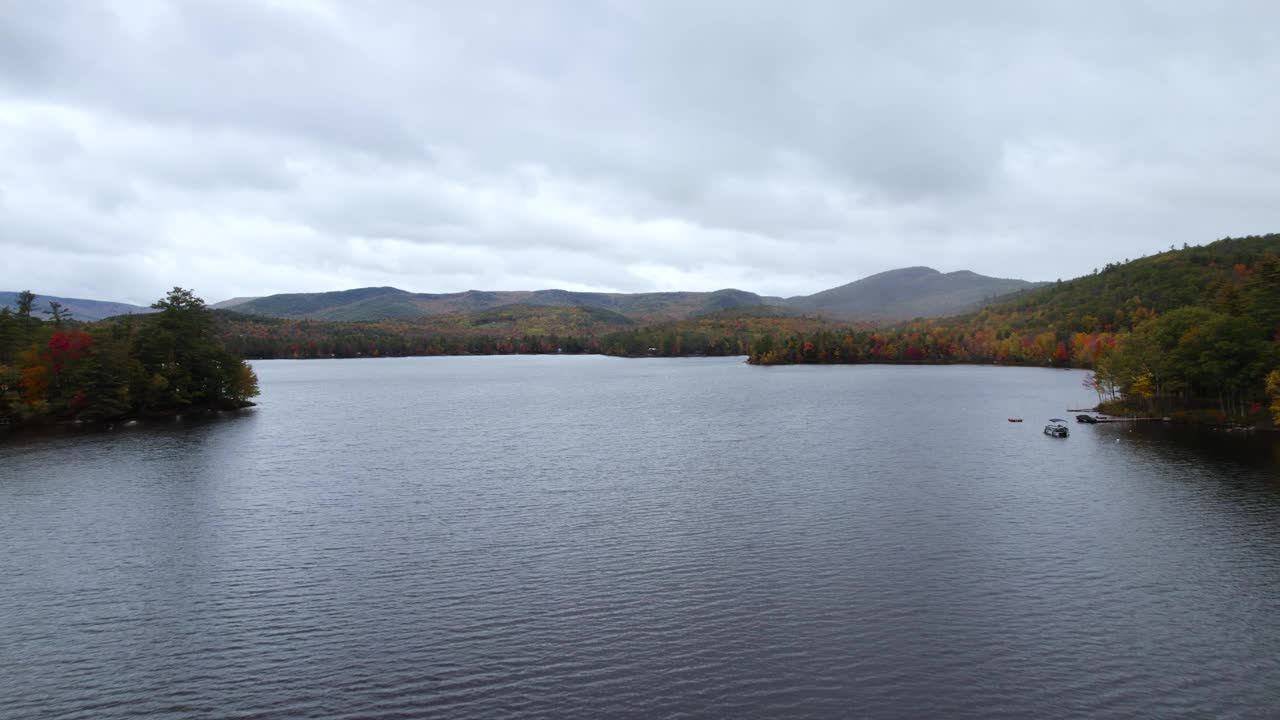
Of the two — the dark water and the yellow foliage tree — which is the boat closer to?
the dark water

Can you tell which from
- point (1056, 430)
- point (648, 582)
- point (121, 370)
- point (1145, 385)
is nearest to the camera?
point (648, 582)

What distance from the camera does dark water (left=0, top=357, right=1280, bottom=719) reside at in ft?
88.5

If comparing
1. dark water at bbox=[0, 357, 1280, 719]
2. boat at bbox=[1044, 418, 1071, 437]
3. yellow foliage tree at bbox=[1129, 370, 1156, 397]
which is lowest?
dark water at bbox=[0, 357, 1280, 719]

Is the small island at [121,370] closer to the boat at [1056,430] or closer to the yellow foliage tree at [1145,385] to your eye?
the boat at [1056,430]

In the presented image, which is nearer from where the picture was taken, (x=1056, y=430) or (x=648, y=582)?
(x=648, y=582)

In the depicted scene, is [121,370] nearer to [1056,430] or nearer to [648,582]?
[648,582]

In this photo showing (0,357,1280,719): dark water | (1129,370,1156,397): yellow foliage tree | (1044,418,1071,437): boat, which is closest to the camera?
(0,357,1280,719): dark water

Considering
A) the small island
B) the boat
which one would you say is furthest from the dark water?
the small island

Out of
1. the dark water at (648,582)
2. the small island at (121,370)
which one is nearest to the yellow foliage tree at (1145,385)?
the dark water at (648,582)

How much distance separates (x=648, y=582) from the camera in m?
37.5

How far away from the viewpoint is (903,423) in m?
98.1

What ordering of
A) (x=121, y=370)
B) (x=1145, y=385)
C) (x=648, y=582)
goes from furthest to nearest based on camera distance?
1. (x=121, y=370)
2. (x=1145, y=385)
3. (x=648, y=582)

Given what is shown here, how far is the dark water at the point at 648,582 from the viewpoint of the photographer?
88.5ft

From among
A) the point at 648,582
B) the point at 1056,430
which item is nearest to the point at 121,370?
the point at 648,582
